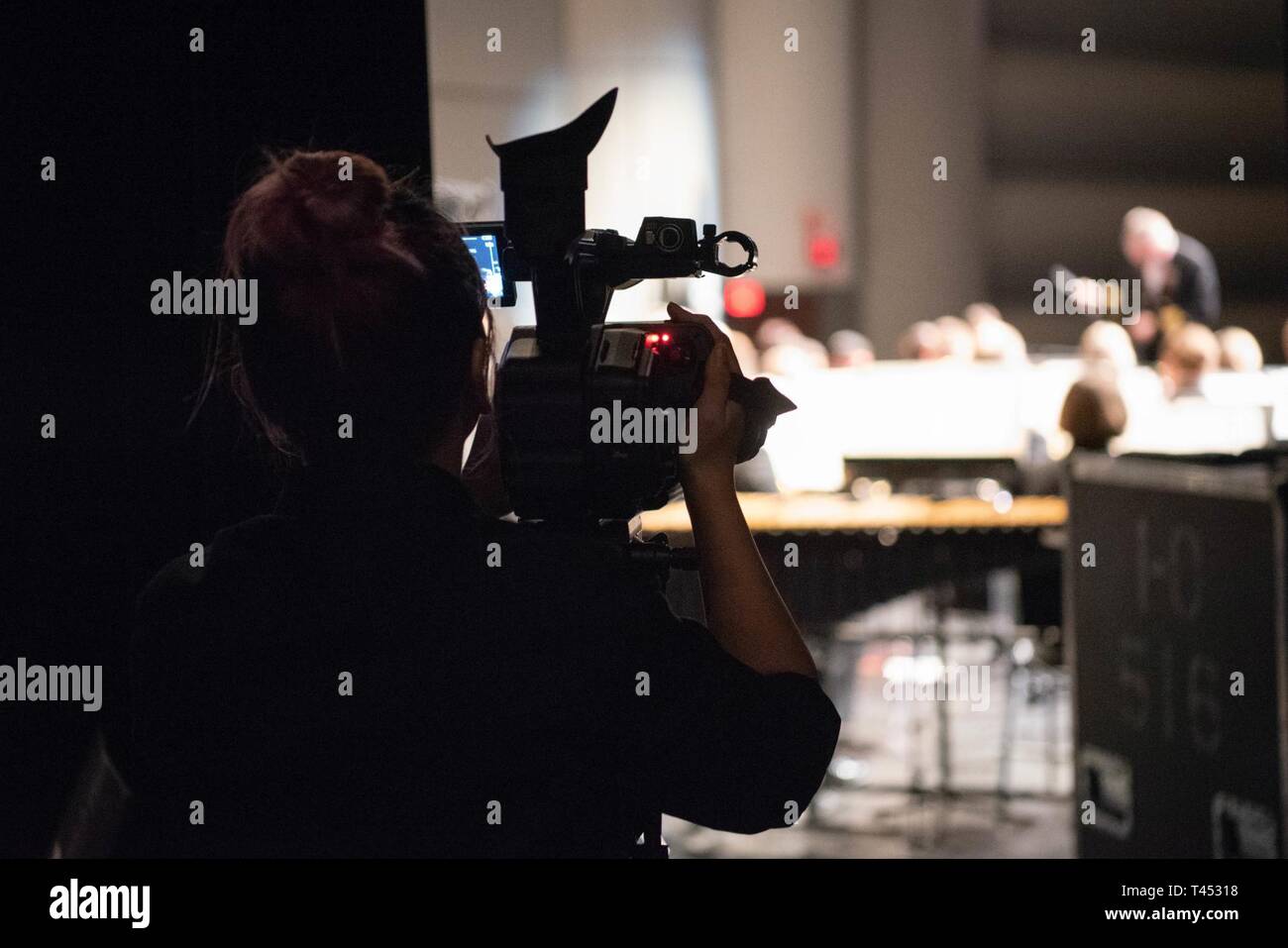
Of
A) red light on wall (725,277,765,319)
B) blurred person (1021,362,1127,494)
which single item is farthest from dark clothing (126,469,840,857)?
red light on wall (725,277,765,319)

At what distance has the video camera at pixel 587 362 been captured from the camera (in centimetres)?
109

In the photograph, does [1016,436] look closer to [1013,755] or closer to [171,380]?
[1013,755]

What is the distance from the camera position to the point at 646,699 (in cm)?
102

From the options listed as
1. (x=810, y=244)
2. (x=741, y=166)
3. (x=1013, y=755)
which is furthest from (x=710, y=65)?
(x=1013, y=755)

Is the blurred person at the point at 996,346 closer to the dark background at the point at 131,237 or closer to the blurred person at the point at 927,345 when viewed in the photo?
the blurred person at the point at 927,345

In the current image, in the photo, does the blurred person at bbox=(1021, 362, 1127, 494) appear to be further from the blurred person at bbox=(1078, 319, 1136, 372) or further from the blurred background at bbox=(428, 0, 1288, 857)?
the blurred person at bbox=(1078, 319, 1136, 372)

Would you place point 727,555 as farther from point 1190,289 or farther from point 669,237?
point 1190,289

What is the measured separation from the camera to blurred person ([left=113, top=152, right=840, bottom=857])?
1.03m

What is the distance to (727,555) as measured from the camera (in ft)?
3.50

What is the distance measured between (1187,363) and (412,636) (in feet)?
15.2

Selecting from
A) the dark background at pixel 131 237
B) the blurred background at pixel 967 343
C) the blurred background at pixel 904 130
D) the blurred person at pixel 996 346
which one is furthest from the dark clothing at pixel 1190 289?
the dark background at pixel 131 237

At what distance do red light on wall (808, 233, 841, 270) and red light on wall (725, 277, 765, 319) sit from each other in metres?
0.55

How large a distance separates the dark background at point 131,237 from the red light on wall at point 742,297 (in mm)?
7905

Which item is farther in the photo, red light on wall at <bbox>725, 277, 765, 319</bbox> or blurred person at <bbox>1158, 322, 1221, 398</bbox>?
red light on wall at <bbox>725, 277, 765, 319</bbox>
